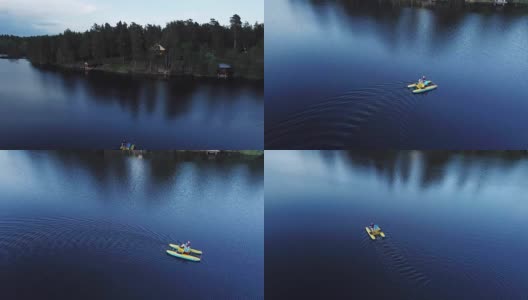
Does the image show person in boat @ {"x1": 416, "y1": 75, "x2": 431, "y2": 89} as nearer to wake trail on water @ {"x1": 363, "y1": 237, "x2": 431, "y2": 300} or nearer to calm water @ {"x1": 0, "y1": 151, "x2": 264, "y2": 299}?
wake trail on water @ {"x1": 363, "y1": 237, "x2": 431, "y2": 300}

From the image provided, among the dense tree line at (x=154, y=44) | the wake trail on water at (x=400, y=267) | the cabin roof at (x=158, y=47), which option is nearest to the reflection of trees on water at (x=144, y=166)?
the dense tree line at (x=154, y=44)

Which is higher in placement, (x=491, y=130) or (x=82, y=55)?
(x=82, y=55)

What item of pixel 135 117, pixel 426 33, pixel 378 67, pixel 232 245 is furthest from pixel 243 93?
pixel 426 33

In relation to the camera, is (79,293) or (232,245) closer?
(79,293)

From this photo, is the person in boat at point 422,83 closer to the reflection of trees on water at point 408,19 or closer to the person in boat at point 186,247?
the reflection of trees on water at point 408,19

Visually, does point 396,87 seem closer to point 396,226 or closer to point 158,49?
point 396,226

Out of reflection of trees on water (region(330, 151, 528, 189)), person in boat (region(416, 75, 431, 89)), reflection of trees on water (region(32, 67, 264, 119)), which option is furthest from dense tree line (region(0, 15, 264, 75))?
person in boat (region(416, 75, 431, 89))

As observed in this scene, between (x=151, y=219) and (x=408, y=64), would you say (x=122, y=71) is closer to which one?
(x=151, y=219)
